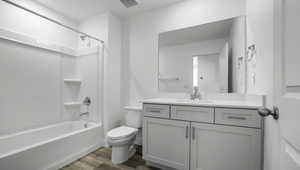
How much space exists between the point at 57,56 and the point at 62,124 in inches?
51.6

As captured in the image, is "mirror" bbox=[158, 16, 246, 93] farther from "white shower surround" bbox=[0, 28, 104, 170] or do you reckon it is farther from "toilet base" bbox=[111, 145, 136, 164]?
"white shower surround" bbox=[0, 28, 104, 170]

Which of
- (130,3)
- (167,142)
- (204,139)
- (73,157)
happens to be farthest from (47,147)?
(130,3)

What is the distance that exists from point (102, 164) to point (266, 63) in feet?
7.23

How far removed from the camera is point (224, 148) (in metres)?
1.34

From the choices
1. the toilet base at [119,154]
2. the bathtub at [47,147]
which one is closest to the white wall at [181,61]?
the toilet base at [119,154]

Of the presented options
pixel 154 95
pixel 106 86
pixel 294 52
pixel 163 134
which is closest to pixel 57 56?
pixel 106 86

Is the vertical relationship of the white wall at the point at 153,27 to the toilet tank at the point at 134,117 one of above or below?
above


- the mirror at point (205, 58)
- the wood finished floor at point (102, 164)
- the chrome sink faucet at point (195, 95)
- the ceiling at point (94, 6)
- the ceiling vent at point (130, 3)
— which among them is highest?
the ceiling at point (94, 6)

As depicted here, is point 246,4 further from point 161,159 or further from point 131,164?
point 131,164

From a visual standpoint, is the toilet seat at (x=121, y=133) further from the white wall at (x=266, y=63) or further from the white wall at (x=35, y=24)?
the white wall at (x=35, y=24)

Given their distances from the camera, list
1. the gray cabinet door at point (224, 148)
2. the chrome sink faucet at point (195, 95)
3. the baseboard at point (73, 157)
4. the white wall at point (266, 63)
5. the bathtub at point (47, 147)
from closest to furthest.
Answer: the white wall at point (266, 63)
the gray cabinet door at point (224, 148)
the bathtub at point (47, 147)
the baseboard at point (73, 157)
the chrome sink faucet at point (195, 95)

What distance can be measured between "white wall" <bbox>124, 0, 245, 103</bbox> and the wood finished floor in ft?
3.34

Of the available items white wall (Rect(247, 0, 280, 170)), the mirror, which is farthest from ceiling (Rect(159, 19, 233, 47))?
white wall (Rect(247, 0, 280, 170))

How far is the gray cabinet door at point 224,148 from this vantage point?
1234mm
